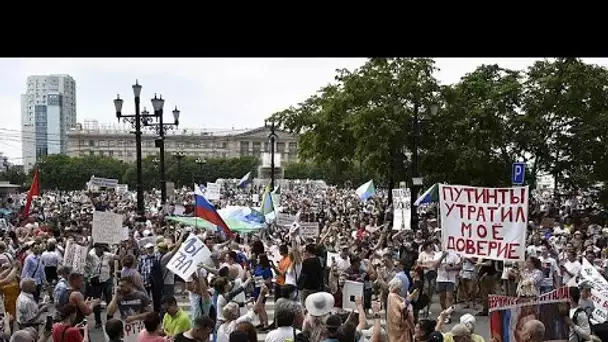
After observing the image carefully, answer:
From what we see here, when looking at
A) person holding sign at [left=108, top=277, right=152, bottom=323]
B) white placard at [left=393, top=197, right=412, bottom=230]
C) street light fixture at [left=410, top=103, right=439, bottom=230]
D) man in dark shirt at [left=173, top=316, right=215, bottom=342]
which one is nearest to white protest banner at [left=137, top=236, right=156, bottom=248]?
white placard at [left=393, top=197, right=412, bottom=230]

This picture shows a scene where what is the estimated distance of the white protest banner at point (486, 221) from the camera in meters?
9.73

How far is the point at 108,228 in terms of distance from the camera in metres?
13.7

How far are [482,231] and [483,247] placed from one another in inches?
8.2

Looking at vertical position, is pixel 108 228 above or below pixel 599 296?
above

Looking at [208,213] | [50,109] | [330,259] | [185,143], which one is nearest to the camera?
[330,259]

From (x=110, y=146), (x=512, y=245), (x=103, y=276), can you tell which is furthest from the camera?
(x=110, y=146)

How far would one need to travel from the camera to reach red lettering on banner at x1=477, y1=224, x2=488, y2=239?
990cm

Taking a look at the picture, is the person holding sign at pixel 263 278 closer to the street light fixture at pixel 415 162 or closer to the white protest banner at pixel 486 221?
the white protest banner at pixel 486 221

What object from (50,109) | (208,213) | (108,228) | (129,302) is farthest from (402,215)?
(50,109)

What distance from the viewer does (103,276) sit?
44.0 feet

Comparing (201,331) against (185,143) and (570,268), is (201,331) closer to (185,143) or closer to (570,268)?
(570,268)
